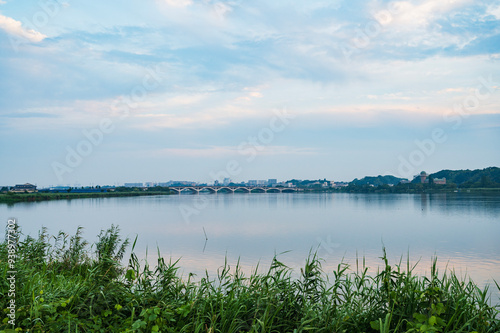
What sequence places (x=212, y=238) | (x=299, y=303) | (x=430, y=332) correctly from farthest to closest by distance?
1. (x=212, y=238)
2. (x=299, y=303)
3. (x=430, y=332)

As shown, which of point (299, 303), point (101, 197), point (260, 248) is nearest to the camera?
point (299, 303)

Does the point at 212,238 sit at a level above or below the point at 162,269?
below

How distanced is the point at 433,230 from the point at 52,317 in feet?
84.1

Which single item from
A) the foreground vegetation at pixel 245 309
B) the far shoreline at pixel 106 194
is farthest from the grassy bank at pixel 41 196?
the foreground vegetation at pixel 245 309

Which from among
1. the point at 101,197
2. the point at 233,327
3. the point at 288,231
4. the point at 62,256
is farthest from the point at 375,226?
the point at 101,197

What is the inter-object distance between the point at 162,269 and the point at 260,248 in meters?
12.6

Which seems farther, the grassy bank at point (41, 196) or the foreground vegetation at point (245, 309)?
the grassy bank at point (41, 196)

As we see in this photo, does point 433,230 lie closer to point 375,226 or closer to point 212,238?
point 375,226

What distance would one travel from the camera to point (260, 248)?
17953mm

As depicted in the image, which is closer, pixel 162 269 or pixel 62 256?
pixel 162 269

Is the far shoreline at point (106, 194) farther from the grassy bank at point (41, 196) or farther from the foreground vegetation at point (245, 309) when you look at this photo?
the foreground vegetation at point (245, 309)

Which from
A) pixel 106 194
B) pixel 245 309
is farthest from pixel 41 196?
pixel 245 309

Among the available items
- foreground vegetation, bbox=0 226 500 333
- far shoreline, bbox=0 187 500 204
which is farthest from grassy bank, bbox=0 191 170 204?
foreground vegetation, bbox=0 226 500 333

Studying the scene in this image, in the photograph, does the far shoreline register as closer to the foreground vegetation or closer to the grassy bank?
the grassy bank
